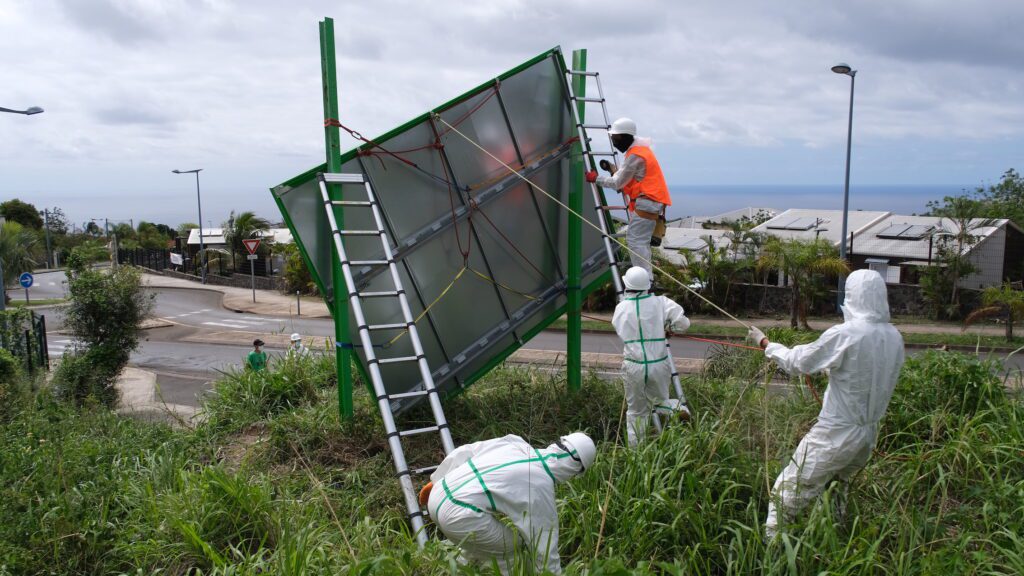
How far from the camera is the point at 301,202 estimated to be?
23.7 feet

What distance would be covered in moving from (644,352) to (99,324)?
1142cm

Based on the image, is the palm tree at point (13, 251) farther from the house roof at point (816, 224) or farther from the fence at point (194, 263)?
the house roof at point (816, 224)

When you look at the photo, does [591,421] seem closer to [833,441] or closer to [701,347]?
[833,441]

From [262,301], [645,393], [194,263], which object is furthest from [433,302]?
[194,263]

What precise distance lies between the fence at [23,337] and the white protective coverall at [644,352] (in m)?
11.5

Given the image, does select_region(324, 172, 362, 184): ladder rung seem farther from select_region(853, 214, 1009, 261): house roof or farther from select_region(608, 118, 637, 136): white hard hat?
select_region(853, 214, 1009, 261): house roof

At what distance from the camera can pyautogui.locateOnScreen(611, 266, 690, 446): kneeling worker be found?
6832 mm

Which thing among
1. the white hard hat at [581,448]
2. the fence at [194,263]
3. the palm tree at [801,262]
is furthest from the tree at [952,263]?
the fence at [194,263]

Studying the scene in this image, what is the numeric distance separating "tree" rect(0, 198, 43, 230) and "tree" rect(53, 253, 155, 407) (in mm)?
55827

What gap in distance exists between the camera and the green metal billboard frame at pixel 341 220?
732cm

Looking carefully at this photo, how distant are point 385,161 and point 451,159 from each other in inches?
30.7

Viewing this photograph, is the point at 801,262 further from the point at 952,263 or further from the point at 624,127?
the point at 624,127

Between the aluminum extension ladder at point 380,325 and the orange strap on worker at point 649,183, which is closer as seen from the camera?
the aluminum extension ladder at point 380,325

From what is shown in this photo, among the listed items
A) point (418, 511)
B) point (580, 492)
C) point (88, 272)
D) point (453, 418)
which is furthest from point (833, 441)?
point (88, 272)
